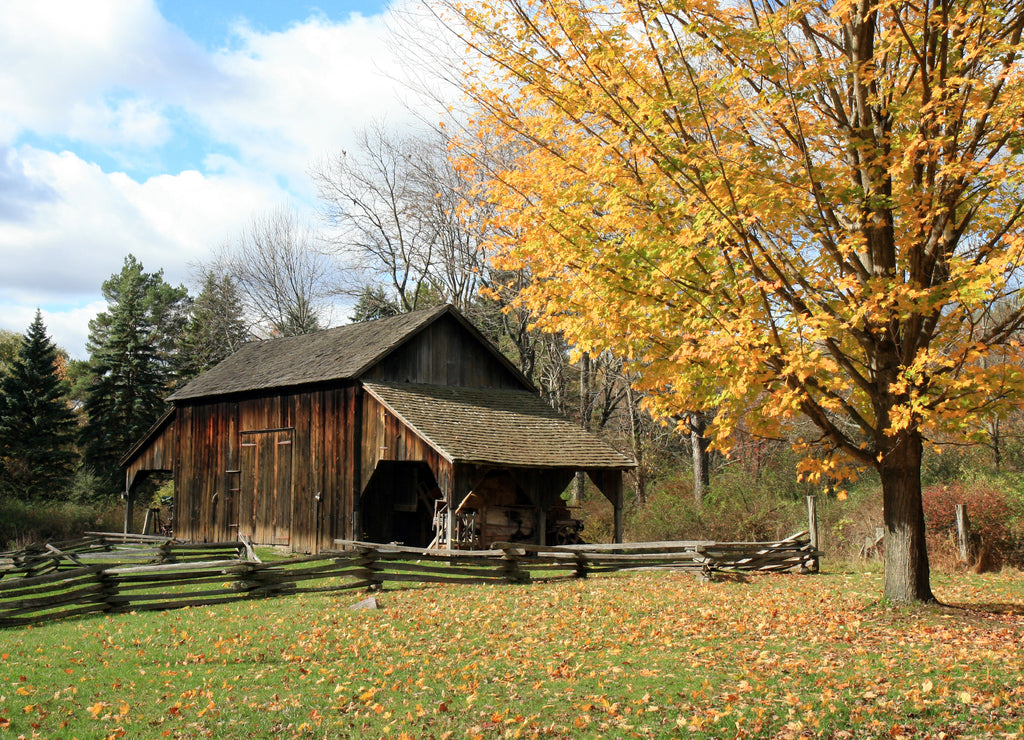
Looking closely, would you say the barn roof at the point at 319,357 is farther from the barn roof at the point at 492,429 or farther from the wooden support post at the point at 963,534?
the wooden support post at the point at 963,534

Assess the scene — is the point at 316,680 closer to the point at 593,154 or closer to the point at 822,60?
the point at 593,154

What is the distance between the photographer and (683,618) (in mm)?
11711

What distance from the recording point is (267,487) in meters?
23.7

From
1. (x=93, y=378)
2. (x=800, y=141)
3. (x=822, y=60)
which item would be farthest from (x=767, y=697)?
(x=93, y=378)

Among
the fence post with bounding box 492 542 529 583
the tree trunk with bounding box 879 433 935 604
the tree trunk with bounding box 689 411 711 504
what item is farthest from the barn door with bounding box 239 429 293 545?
the tree trunk with bounding box 879 433 935 604

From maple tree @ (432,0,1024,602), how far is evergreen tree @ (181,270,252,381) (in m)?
38.9

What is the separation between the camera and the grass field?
6.88 meters

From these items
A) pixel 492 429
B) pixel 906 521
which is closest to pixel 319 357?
pixel 492 429

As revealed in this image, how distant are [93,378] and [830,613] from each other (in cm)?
4564

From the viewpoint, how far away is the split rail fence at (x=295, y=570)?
42.5ft

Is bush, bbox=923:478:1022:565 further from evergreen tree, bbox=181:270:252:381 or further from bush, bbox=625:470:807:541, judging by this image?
evergreen tree, bbox=181:270:252:381

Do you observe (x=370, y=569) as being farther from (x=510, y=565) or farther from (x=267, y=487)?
(x=267, y=487)

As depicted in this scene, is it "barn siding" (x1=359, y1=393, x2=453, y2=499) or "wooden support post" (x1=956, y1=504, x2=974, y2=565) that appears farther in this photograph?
"barn siding" (x1=359, y1=393, x2=453, y2=499)

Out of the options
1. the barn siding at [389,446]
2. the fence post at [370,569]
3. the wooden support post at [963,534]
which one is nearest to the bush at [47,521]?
the barn siding at [389,446]
